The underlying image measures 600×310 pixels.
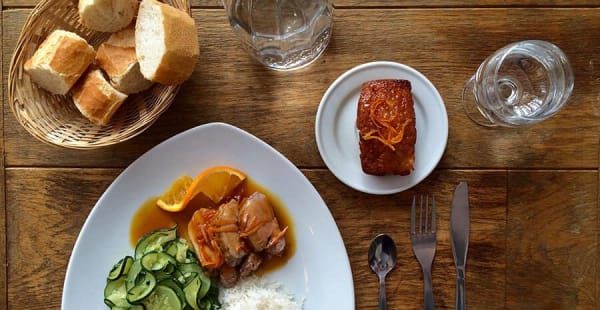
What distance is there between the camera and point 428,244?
184cm

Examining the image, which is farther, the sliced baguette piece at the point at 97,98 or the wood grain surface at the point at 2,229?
the wood grain surface at the point at 2,229

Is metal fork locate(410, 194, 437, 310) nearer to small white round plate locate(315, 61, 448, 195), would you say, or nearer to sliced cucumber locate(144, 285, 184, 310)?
small white round plate locate(315, 61, 448, 195)

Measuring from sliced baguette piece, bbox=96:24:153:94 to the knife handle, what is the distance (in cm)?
116

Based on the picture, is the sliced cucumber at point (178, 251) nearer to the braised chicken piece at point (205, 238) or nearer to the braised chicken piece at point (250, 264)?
the braised chicken piece at point (205, 238)

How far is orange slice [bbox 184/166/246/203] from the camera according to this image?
181 cm

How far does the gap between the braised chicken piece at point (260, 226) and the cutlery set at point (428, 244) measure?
0.31 meters

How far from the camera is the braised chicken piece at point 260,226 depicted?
1763 mm

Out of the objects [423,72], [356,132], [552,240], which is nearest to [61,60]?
[356,132]

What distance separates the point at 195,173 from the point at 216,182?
8 cm

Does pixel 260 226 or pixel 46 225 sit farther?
pixel 46 225

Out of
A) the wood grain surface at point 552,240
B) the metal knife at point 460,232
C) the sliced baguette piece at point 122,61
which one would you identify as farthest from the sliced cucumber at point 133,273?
the wood grain surface at point 552,240

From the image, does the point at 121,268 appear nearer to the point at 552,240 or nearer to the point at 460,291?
the point at 460,291

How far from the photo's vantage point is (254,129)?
6.10ft

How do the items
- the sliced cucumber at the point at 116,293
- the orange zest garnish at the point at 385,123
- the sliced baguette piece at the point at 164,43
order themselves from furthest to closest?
1. the sliced cucumber at the point at 116,293
2. the orange zest garnish at the point at 385,123
3. the sliced baguette piece at the point at 164,43
